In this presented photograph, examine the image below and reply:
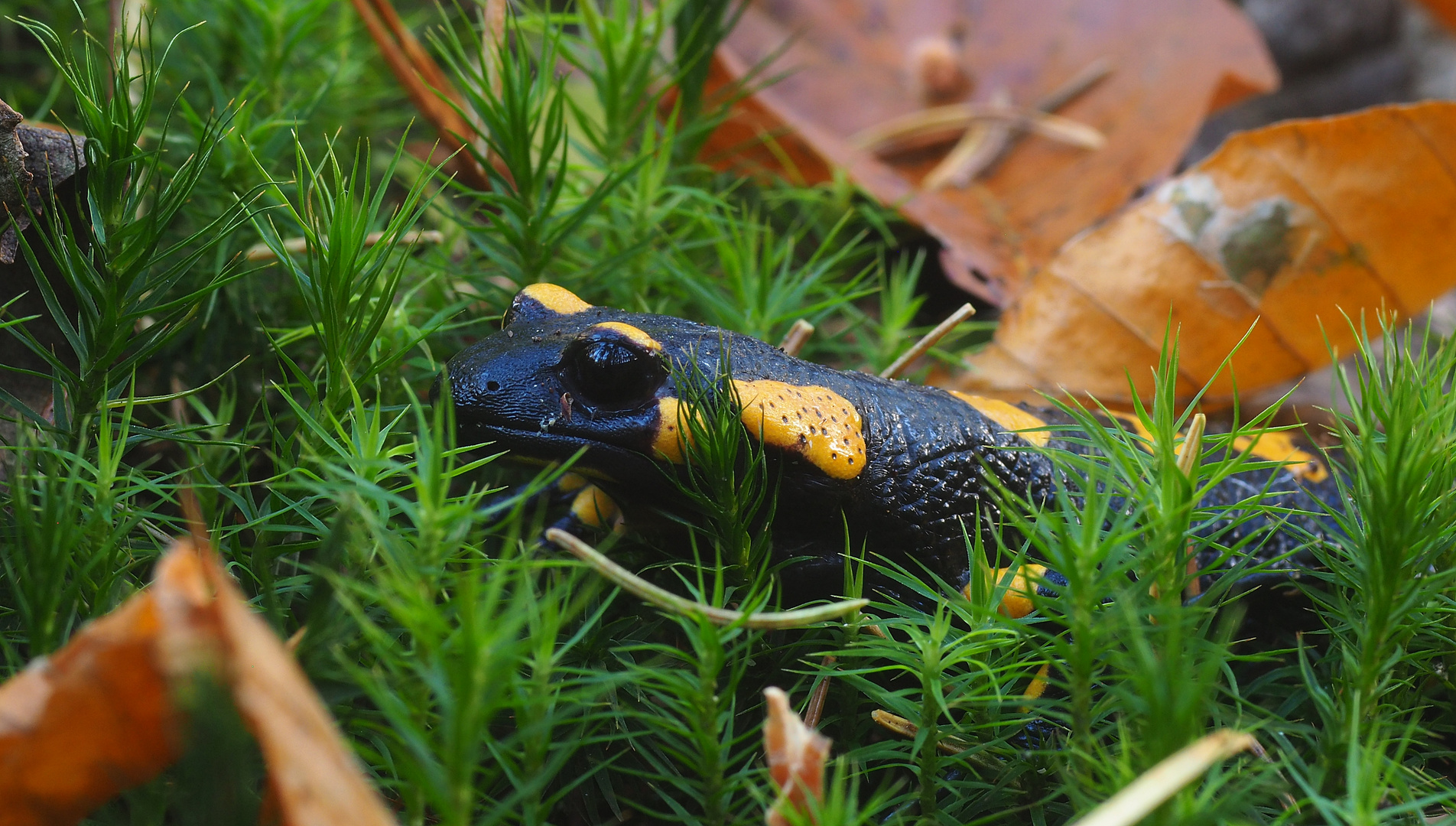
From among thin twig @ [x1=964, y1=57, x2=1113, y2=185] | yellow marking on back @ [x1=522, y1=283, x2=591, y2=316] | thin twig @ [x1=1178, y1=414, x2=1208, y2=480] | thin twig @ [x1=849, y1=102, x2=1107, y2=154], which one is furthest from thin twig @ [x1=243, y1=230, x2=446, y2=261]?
thin twig @ [x1=964, y1=57, x2=1113, y2=185]

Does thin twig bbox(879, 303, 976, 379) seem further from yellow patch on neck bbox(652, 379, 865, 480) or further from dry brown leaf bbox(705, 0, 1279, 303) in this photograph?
dry brown leaf bbox(705, 0, 1279, 303)

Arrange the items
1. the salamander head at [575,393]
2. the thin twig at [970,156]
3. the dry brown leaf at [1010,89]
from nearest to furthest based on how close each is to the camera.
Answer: the salamander head at [575,393] → the dry brown leaf at [1010,89] → the thin twig at [970,156]

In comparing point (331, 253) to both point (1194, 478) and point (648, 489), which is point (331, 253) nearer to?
point (648, 489)

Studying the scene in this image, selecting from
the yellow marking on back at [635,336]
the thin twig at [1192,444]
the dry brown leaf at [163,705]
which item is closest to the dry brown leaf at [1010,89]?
the yellow marking on back at [635,336]

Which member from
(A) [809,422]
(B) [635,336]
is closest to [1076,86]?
(A) [809,422]

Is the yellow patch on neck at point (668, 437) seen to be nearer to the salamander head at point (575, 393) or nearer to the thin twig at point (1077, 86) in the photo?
the salamander head at point (575, 393)

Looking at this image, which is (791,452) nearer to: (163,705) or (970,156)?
(163,705)
